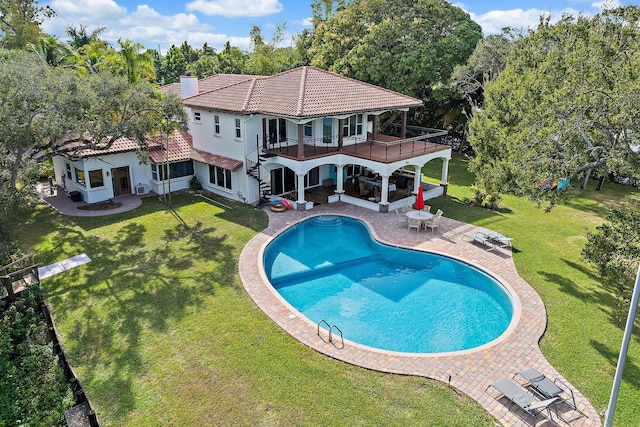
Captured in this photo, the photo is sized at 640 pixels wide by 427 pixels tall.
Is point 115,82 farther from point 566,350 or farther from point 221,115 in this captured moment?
point 566,350

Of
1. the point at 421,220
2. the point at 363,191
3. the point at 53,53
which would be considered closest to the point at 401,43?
the point at 363,191

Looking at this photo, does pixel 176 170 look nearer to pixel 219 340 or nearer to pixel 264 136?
pixel 264 136

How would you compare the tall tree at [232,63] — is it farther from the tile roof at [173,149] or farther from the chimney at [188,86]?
the tile roof at [173,149]

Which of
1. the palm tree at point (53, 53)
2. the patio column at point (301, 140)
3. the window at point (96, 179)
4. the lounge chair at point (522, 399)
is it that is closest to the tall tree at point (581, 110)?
the lounge chair at point (522, 399)

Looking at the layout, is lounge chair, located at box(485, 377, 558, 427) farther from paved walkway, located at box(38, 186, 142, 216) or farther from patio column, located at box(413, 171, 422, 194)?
paved walkway, located at box(38, 186, 142, 216)

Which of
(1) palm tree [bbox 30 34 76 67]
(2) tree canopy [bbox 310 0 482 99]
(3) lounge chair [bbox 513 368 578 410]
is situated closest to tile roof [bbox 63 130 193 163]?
(1) palm tree [bbox 30 34 76 67]

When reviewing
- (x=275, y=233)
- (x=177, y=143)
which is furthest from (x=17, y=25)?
(x=275, y=233)
